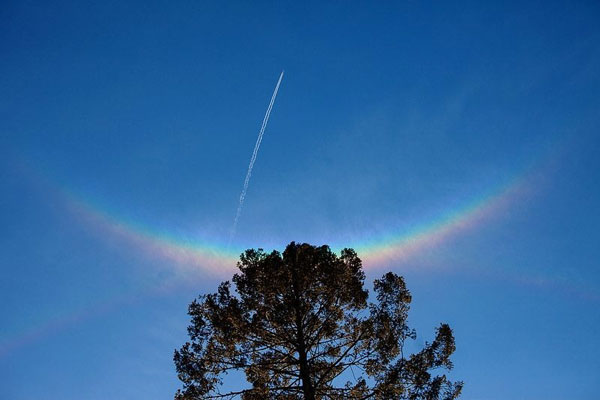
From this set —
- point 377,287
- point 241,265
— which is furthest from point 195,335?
point 377,287

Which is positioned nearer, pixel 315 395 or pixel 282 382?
pixel 315 395

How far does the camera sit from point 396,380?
40.9ft

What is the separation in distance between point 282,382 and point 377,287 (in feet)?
15.8

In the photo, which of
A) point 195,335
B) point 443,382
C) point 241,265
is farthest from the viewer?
point 241,265

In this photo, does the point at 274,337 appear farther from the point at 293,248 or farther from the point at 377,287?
the point at 377,287

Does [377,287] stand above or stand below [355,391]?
above

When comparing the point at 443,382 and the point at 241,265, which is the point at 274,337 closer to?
the point at 241,265

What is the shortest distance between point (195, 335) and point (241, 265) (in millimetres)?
2908

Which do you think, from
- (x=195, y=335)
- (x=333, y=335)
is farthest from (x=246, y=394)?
(x=333, y=335)

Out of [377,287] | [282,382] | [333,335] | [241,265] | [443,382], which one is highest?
[241,265]

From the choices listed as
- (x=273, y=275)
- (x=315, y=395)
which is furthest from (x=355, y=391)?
(x=273, y=275)

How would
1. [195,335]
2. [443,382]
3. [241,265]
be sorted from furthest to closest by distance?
[241,265] < [195,335] < [443,382]

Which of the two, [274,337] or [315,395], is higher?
[274,337]

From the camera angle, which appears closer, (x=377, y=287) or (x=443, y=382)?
(x=443, y=382)
